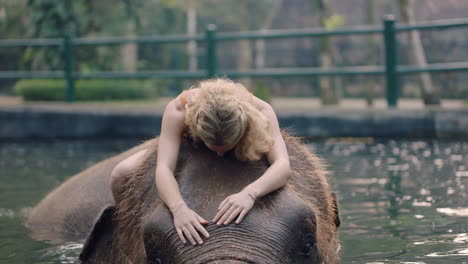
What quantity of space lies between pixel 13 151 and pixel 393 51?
5821 millimetres

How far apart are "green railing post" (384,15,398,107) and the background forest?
4456 millimetres

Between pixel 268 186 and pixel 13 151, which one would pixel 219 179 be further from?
pixel 13 151

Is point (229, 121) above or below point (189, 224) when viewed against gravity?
above

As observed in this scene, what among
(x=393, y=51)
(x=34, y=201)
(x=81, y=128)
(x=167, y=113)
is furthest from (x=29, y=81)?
(x=167, y=113)

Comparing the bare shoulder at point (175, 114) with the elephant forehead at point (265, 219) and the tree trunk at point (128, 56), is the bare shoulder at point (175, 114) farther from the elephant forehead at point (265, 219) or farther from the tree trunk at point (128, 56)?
the tree trunk at point (128, 56)

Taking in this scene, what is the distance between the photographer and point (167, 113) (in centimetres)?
448

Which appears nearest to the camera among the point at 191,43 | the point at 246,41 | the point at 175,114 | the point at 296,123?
the point at 175,114

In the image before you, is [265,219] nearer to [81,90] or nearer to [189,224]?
[189,224]

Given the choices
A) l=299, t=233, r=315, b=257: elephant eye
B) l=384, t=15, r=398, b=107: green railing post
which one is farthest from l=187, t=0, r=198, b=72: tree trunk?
l=299, t=233, r=315, b=257: elephant eye

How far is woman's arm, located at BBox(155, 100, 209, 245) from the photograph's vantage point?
3676 mm

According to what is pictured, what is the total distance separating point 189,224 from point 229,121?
536mm

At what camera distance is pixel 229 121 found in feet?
12.8

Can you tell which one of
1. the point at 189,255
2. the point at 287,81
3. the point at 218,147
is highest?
the point at 218,147

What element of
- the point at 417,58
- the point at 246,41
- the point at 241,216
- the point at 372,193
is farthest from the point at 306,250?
the point at 246,41
